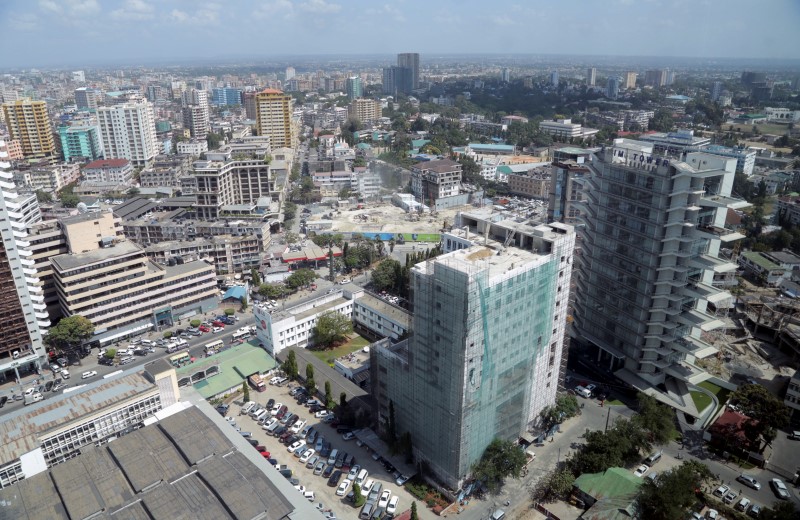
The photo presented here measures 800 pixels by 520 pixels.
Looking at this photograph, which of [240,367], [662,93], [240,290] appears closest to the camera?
[240,367]

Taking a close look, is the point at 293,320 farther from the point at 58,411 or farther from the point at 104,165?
the point at 104,165

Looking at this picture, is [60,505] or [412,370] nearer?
[60,505]

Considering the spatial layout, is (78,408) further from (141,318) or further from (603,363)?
(603,363)

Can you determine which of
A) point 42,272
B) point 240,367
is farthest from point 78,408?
point 42,272

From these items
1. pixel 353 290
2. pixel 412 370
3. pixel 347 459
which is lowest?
pixel 347 459

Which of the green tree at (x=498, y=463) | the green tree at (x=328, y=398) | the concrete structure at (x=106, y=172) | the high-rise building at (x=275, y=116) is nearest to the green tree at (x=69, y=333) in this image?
the green tree at (x=328, y=398)

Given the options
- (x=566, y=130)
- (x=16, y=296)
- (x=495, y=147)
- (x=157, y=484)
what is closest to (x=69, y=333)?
(x=16, y=296)
